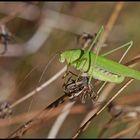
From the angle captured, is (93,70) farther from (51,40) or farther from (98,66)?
(51,40)

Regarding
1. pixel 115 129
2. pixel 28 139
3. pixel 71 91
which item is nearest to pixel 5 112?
pixel 71 91

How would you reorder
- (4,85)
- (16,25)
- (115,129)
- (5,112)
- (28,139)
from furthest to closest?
(16,25)
(28,139)
(115,129)
(4,85)
(5,112)

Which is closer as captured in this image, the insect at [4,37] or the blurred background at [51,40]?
the insect at [4,37]

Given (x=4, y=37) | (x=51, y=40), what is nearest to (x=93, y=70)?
(x=4, y=37)

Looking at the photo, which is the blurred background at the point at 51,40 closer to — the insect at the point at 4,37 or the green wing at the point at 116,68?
the insect at the point at 4,37

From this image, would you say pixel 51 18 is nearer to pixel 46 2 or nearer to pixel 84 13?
pixel 46 2

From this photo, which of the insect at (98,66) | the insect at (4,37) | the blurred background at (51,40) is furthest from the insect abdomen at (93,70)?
the blurred background at (51,40)
